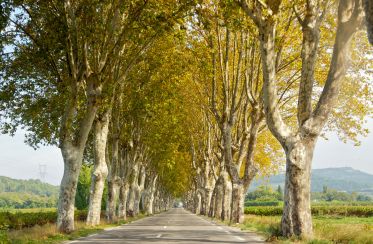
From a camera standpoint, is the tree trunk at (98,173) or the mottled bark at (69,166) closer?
the mottled bark at (69,166)

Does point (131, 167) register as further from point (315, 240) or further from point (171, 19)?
point (315, 240)

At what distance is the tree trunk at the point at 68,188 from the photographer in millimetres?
16062

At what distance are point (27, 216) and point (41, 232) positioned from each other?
560 inches

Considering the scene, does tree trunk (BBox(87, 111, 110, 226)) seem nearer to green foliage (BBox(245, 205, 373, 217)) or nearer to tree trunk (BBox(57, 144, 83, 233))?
tree trunk (BBox(57, 144, 83, 233))

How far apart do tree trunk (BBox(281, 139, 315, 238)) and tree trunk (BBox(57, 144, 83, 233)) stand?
778cm

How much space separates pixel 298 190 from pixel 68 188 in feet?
27.4

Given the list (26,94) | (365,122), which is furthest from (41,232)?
(365,122)

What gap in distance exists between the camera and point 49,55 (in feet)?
55.1

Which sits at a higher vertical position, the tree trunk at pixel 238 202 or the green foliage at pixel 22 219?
the tree trunk at pixel 238 202

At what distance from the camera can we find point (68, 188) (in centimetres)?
1634

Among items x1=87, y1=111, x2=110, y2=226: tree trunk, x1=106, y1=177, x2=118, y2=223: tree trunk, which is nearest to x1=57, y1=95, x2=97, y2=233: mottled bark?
x1=87, y1=111, x2=110, y2=226: tree trunk

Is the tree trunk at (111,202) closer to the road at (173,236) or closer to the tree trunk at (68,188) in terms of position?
the road at (173,236)

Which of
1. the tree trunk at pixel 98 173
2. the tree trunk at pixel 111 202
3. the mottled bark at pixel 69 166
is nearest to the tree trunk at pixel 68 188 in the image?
the mottled bark at pixel 69 166

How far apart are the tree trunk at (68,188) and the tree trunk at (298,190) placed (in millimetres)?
7778
